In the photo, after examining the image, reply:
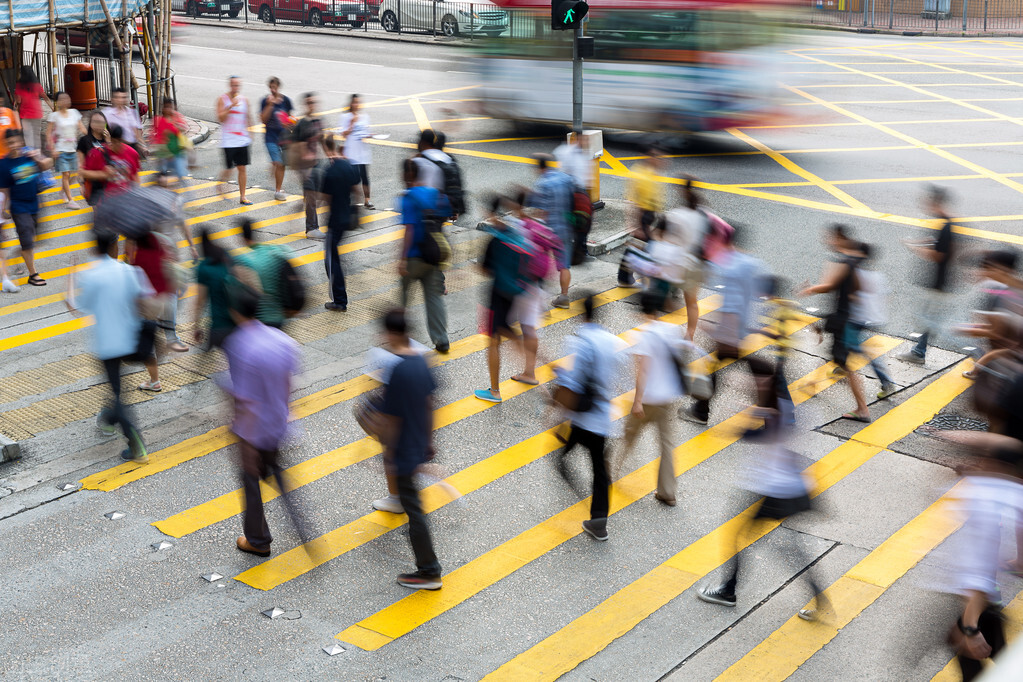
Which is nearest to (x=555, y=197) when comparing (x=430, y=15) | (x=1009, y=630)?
(x=1009, y=630)

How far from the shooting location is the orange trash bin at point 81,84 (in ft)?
69.2

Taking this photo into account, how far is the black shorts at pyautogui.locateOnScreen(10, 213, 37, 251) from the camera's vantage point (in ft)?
38.5

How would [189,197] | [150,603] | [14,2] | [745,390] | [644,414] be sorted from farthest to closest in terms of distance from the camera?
1. [14,2]
2. [189,197]
3. [745,390]
4. [644,414]
5. [150,603]

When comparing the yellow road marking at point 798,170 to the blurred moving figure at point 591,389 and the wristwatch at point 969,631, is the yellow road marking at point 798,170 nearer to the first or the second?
the blurred moving figure at point 591,389

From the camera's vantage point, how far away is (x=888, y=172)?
16.7 metres

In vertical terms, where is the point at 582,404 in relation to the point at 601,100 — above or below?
below

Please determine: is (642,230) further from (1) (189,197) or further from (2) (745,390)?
(1) (189,197)

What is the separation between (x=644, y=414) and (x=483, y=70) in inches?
549

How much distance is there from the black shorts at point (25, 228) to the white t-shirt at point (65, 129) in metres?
3.11

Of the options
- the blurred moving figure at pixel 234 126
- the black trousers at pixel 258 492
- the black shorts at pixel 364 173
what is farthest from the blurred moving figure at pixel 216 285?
the blurred moving figure at pixel 234 126

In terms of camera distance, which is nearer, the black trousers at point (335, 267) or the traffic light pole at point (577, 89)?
the black trousers at point (335, 267)

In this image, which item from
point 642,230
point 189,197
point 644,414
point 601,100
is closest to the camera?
point 644,414

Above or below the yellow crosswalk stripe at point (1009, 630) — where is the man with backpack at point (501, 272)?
above

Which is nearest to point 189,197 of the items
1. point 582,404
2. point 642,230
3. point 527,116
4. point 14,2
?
point 14,2
